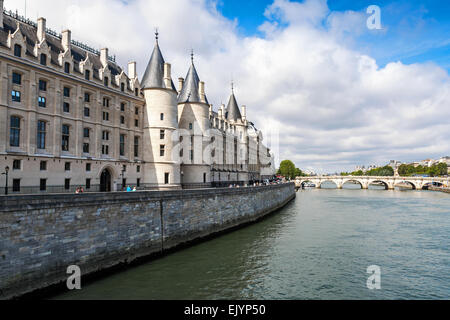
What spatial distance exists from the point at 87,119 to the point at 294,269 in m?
21.3

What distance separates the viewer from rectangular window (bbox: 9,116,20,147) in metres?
22.1

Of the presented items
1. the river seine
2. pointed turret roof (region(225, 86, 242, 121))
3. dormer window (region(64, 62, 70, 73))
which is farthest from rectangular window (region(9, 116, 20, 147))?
pointed turret roof (region(225, 86, 242, 121))

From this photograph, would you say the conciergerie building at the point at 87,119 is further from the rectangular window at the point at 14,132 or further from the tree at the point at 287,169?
the tree at the point at 287,169

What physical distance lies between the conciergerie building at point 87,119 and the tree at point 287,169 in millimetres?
93584

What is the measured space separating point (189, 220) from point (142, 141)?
45.1 feet

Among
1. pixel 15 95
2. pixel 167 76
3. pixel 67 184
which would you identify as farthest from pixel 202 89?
pixel 15 95

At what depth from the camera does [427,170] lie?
165m

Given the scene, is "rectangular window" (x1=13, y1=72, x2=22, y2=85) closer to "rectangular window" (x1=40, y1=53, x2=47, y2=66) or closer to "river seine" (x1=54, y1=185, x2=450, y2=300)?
"rectangular window" (x1=40, y1=53, x2=47, y2=66)

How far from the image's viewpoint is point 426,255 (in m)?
21.5

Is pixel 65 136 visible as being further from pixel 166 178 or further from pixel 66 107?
pixel 166 178

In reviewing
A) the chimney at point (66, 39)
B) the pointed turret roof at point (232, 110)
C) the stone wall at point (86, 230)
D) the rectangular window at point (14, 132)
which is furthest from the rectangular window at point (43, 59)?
the pointed turret roof at point (232, 110)

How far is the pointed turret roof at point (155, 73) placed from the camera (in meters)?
34.7
